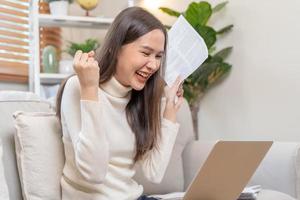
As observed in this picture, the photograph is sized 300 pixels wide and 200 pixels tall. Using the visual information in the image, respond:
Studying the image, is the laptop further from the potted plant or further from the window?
the window

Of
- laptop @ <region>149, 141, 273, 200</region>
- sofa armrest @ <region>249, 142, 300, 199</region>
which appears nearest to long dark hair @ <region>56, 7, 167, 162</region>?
laptop @ <region>149, 141, 273, 200</region>

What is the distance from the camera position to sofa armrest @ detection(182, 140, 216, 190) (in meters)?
1.93

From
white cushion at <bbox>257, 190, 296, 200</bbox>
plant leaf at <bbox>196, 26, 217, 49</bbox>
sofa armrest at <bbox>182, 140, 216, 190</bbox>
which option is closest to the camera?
white cushion at <bbox>257, 190, 296, 200</bbox>

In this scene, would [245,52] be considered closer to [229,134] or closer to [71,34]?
[229,134]

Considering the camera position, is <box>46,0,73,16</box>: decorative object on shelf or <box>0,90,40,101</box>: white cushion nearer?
<box>0,90,40,101</box>: white cushion

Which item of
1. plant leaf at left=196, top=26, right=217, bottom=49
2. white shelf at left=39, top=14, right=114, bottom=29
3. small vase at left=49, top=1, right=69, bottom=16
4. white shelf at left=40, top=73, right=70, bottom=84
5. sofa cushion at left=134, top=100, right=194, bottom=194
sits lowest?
sofa cushion at left=134, top=100, right=194, bottom=194

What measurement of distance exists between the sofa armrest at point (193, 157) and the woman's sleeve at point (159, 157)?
0.55m

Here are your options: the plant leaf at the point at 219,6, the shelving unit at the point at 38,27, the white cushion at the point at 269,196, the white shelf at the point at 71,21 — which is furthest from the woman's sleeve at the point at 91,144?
the plant leaf at the point at 219,6

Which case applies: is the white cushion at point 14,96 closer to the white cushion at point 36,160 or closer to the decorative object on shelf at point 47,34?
the white cushion at point 36,160

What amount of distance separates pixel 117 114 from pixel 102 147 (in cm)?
20

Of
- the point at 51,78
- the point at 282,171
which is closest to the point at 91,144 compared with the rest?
the point at 282,171

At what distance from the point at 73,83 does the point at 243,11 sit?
176 cm

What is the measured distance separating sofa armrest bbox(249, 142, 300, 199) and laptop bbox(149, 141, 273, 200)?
1.48 ft

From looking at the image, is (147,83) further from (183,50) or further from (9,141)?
(9,141)
